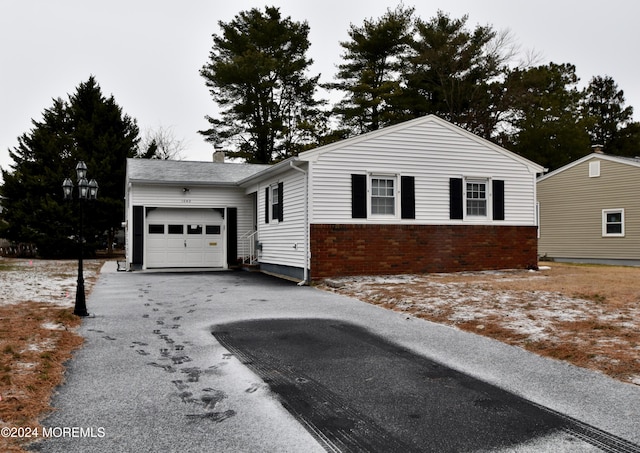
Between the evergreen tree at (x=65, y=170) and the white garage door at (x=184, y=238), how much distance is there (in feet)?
31.3

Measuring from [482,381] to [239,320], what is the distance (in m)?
4.36

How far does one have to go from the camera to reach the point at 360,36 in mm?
33500

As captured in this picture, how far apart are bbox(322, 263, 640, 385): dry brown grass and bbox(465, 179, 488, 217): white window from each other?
268 cm

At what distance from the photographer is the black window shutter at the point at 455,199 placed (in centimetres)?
1524

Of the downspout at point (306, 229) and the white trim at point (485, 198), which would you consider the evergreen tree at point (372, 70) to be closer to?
the white trim at point (485, 198)

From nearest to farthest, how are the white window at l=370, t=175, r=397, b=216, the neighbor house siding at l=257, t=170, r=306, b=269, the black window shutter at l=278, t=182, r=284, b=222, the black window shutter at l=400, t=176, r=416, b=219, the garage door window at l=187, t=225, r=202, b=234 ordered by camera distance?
the neighbor house siding at l=257, t=170, r=306, b=269
the white window at l=370, t=175, r=397, b=216
the black window shutter at l=400, t=176, r=416, b=219
the black window shutter at l=278, t=182, r=284, b=222
the garage door window at l=187, t=225, r=202, b=234

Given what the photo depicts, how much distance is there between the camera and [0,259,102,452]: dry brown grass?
382cm

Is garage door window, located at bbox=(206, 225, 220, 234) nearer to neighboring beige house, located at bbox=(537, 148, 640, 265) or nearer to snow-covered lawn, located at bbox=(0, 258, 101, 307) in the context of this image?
snow-covered lawn, located at bbox=(0, 258, 101, 307)

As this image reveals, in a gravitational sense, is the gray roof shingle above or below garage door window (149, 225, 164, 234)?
above

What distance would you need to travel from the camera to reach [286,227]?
15352 mm

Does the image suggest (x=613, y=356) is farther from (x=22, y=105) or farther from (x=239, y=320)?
(x=22, y=105)

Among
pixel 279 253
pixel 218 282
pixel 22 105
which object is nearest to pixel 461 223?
pixel 279 253

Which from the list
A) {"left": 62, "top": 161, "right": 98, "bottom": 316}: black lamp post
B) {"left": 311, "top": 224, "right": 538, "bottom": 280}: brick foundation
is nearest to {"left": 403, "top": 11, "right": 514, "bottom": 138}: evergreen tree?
{"left": 311, "top": 224, "right": 538, "bottom": 280}: brick foundation

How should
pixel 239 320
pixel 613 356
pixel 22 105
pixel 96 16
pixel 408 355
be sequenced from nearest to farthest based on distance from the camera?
1. pixel 613 356
2. pixel 408 355
3. pixel 239 320
4. pixel 96 16
5. pixel 22 105
